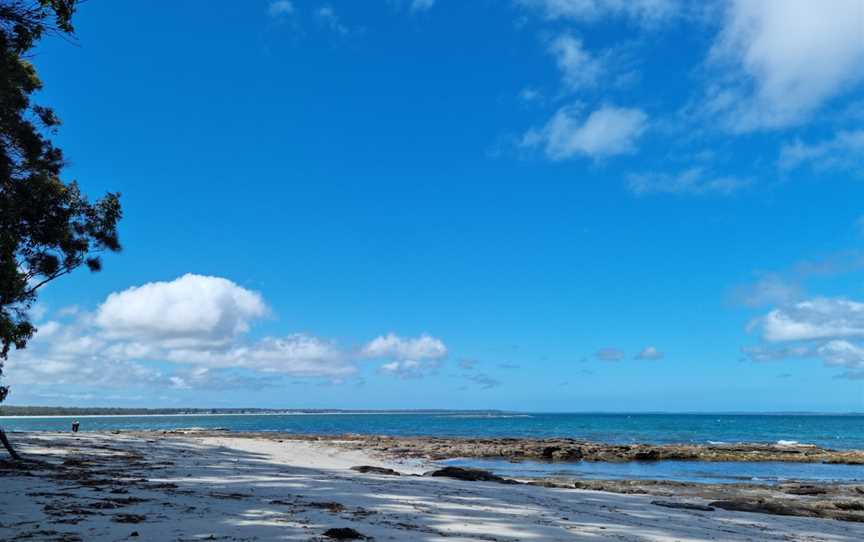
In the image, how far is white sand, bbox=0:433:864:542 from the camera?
9477 millimetres

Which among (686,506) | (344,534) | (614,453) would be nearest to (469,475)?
(686,506)

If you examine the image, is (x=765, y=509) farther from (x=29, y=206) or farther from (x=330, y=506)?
(x=29, y=206)

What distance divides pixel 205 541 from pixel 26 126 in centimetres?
1358

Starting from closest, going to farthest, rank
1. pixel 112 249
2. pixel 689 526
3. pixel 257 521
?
pixel 257 521 → pixel 689 526 → pixel 112 249

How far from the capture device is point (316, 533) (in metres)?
9.54

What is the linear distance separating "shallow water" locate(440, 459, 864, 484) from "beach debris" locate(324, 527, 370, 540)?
72.2 ft

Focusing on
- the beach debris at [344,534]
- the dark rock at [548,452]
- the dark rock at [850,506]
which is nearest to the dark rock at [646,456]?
the dark rock at [548,452]

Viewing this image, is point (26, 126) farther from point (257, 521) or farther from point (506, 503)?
point (506, 503)

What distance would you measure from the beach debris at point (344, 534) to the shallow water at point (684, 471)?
2201 centimetres

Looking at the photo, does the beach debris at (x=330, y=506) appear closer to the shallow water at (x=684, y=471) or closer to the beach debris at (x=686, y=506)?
the beach debris at (x=686, y=506)

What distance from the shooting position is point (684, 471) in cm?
3581

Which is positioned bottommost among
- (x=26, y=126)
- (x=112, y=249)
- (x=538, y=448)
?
(x=538, y=448)

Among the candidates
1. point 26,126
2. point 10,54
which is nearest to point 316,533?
point 10,54

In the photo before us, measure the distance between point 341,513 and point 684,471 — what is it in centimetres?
3100
